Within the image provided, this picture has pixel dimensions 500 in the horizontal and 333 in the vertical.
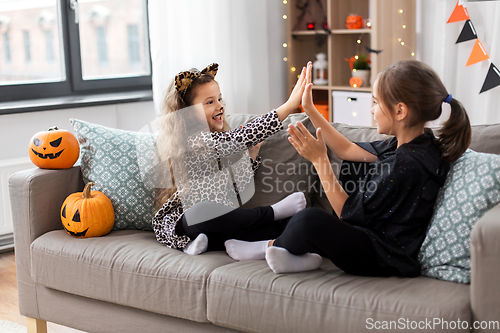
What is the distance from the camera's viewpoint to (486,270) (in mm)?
1225

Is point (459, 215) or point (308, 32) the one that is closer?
point (459, 215)

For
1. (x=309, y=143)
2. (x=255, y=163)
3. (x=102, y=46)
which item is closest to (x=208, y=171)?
(x=255, y=163)

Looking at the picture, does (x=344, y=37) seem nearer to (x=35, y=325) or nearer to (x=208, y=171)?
(x=208, y=171)

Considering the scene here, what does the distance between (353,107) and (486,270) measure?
2133 mm

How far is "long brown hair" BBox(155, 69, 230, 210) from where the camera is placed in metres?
1.92

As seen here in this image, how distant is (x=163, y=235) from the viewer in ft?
5.96

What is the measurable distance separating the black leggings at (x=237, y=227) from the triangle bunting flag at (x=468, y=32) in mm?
1736

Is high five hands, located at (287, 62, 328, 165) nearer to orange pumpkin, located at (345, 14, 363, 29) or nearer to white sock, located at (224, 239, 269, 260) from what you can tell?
white sock, located at (224, 239, 269, 260)

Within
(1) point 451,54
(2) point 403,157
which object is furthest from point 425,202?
(1) point 451,54

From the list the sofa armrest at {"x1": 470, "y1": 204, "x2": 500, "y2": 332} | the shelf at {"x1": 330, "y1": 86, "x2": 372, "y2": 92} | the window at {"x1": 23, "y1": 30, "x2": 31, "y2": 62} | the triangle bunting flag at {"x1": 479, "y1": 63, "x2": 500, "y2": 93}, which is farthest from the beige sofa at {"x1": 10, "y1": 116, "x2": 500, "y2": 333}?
the window at {"x1": 23, "y1": 30, "x2": 31, "y2": 62}

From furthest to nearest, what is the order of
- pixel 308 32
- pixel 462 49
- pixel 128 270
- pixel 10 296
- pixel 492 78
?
1. pixel 308 32
2. pixel 462 49
3. pixel 492 78
4. pixel 10 296
5. pixel 128 270

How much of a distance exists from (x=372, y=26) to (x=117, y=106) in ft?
5.56

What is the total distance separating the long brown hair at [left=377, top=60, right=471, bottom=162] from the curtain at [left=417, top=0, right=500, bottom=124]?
1443 millimetres

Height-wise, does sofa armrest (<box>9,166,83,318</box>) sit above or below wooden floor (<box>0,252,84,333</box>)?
above
